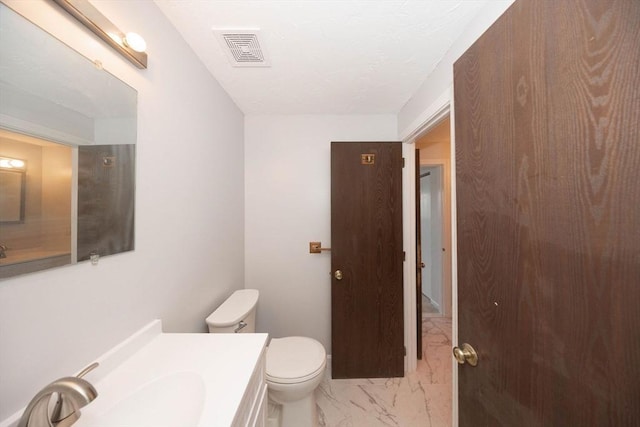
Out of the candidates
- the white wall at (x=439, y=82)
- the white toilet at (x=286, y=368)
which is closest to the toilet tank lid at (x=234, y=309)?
the white toilet at (x=286, y=368)

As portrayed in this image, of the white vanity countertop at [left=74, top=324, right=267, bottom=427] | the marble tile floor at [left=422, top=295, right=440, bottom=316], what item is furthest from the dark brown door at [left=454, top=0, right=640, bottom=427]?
the marble tile floor at [left=422, top=295, right=440, bottom=316]

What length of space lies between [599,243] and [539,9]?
555 millimetres

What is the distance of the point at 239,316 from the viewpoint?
1255 millimetres

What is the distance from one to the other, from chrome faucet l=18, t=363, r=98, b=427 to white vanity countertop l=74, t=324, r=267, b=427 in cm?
16

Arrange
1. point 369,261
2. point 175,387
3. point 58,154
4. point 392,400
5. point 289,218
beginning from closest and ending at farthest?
point 58,154
point 175,387
point 392,400
point 369,261
point 289,218

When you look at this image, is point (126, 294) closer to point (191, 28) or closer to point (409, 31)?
point (191, 28)

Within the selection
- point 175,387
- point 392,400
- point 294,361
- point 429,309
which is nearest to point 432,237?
point 429,309

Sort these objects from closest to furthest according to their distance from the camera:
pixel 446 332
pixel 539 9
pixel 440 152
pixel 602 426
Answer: pixel 602 426 → pixel 539 9 → pixel 446 332 → pixel 440 152

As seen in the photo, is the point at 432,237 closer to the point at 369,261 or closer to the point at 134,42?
the point at 369,261

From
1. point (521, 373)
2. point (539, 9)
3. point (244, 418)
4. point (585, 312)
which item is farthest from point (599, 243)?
point (244, 418)

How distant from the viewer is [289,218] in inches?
77.8

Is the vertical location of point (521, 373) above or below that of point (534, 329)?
below

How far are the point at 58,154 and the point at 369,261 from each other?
175cm

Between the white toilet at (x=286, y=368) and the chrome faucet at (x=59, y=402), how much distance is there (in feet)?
2.42
